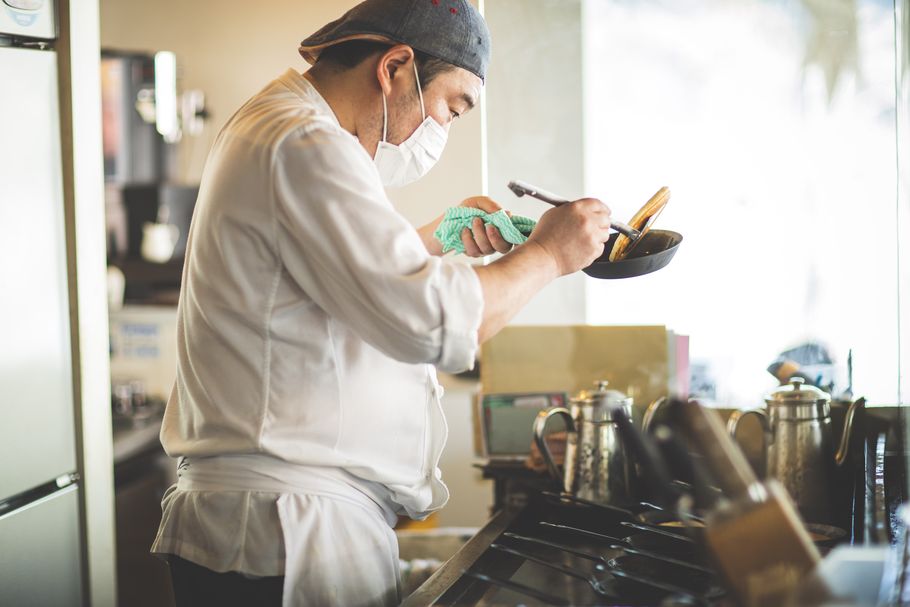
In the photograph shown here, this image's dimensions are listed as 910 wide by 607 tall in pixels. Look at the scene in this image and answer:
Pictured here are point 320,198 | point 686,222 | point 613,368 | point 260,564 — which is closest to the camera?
point 320,198

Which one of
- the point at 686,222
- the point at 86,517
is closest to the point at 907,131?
the point at 686,222

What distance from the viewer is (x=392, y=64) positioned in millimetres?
1154

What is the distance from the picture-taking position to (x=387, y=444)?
3.64 ft

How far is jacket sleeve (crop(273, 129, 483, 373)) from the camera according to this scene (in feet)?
3.02

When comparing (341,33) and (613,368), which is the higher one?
(341,33)

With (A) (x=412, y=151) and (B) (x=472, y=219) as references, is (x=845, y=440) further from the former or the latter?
(A) (x=412, y=151)

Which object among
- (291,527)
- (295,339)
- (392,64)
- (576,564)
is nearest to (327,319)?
(295,339)

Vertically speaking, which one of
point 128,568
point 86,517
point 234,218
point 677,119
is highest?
point 677,119

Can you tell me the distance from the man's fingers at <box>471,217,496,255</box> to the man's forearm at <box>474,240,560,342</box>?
0.93ft

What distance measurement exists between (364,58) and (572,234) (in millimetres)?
364

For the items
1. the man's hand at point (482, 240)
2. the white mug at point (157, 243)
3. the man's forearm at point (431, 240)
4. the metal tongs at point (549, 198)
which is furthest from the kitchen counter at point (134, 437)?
the metal tongs at point (549, 198)

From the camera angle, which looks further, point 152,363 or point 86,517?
point 152,363

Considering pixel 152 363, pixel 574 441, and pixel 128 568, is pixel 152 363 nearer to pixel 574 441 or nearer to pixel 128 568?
pixel 128 568

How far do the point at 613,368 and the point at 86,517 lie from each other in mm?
1099
